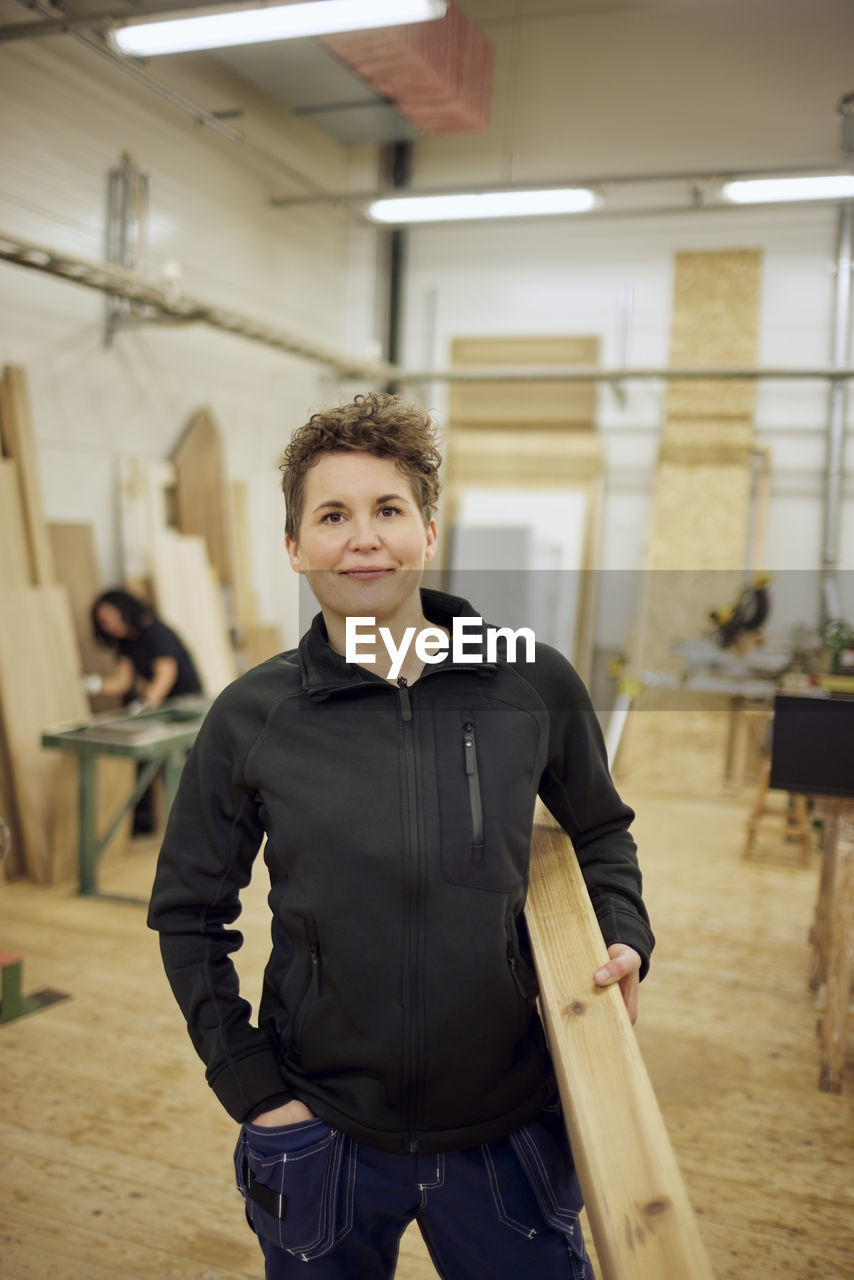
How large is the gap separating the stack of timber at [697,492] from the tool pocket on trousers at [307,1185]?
6280 millimetres

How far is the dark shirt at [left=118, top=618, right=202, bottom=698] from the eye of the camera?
4938 mm

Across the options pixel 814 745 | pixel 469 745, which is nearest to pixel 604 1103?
pixel 469 745

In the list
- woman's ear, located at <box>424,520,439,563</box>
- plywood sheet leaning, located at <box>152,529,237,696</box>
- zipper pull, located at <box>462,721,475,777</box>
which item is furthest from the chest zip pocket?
plywood sheet leaning, located at <box>152,529,237,696</box>

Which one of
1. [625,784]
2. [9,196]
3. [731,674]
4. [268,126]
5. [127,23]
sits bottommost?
[625,784]

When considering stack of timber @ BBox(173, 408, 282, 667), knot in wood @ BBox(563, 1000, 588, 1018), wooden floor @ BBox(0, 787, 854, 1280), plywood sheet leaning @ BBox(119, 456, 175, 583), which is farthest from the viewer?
stack of timber @ BBox(173, 408, 282, 667)

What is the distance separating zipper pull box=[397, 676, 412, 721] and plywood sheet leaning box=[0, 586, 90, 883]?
367cm

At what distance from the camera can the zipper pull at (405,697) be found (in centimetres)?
119

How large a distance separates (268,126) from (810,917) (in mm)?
6218

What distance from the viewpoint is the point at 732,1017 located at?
11.1 feet

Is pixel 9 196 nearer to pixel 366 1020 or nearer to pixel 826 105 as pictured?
pixel 366 1020

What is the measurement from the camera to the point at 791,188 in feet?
18.3

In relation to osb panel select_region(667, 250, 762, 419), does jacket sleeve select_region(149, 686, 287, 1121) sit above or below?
below

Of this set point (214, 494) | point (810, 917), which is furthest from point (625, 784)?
point (214, 494)

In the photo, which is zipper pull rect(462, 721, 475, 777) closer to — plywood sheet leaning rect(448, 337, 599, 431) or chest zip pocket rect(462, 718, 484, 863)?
chest zip pocket rect(462, 718, 484, 863)
